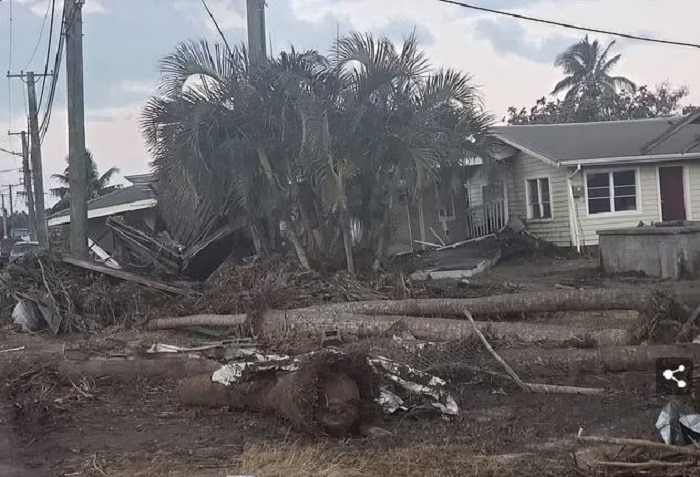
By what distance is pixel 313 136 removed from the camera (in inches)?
554

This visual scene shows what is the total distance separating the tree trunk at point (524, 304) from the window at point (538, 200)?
1235cm

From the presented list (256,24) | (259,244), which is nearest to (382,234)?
(259,244)

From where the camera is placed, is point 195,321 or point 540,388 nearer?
point 540,388

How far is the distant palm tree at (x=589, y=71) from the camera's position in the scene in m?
45.7

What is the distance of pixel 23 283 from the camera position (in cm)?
1453

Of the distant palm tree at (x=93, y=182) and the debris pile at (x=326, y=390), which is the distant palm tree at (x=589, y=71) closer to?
the distant palm tree at (x=93, y=182)

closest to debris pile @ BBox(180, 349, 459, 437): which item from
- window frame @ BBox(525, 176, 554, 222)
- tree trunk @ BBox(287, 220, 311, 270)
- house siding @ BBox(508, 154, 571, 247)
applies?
tree trunk @ BBox(287, 220, 311, 270)

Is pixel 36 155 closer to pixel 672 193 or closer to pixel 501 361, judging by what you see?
pixel 672 193

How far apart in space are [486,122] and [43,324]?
28.3 ft

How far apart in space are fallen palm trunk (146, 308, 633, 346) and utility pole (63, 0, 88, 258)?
195 inches

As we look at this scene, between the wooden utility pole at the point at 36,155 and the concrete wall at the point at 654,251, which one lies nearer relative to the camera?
the concrete wall at the point at 654,251

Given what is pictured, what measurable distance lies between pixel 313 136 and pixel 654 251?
6.84 m

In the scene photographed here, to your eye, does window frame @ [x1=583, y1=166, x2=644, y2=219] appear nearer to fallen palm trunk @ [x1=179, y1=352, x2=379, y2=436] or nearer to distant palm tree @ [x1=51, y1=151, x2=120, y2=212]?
fallen palm trunk @ [x1=179, y1=352, x2=379, y2=436]

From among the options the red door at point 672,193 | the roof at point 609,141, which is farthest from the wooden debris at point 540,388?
the red door at point 672,193
